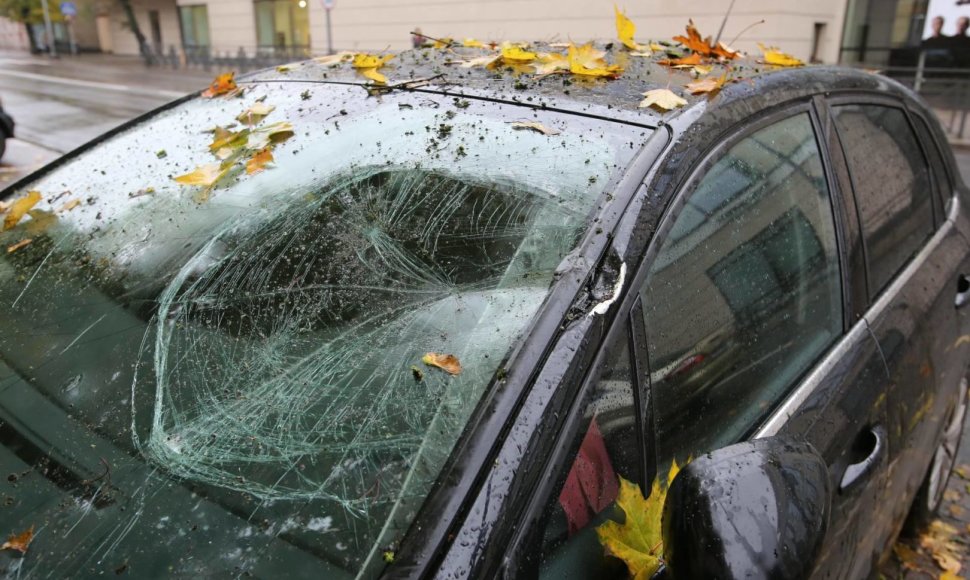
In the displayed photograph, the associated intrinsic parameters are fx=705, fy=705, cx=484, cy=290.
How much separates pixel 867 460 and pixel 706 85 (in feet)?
3.21

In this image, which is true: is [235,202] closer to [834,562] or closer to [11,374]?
[11,374]

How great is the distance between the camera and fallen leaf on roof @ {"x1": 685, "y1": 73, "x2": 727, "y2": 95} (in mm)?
1676

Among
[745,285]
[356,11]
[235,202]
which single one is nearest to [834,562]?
[745,285]

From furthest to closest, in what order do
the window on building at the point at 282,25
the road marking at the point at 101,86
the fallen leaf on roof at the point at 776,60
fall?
the window on building at the point at 282,25
the road marking at the point at 101,86
the fallen leaf on roof at the point at 776,60

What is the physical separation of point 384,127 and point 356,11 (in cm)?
2422

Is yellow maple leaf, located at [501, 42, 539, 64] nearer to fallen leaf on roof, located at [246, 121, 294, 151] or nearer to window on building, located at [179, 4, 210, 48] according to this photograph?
fallen leaf on roof, located at [246, 121, 294, 151]

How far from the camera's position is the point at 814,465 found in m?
1.16

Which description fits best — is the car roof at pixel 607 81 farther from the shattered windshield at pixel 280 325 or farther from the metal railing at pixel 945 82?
the metal railing at pixel 945 82

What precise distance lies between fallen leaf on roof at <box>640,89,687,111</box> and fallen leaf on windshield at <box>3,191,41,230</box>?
1.75m

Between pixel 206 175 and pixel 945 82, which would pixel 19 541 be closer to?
pixel 206 175

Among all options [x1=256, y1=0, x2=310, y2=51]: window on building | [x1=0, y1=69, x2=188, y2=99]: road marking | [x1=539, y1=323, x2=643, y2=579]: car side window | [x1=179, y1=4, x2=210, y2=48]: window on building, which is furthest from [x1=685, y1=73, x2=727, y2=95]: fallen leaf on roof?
[x1=179, y1=4, x2=210, y2=48]: window on building

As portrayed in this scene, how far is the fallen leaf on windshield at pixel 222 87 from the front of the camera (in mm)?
2395

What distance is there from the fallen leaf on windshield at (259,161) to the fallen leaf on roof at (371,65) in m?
0.38

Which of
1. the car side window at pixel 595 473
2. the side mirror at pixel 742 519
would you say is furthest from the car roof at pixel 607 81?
the side mirror at pixel 742 519
